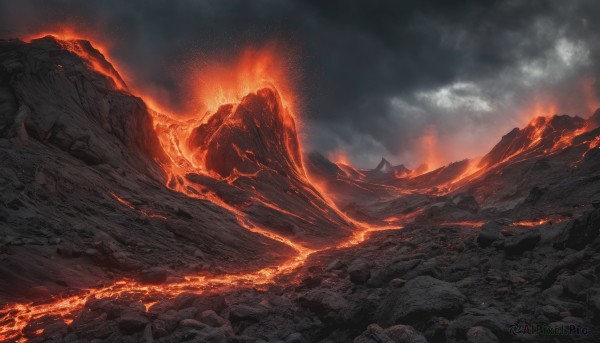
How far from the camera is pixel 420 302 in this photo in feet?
25.8

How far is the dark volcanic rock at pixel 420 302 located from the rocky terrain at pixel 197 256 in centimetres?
4

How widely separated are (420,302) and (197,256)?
15.2 metres

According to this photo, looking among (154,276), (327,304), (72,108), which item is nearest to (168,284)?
(154,276)

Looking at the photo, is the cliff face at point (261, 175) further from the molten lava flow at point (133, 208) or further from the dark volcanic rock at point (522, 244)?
the dark volcanic rock at point (522, 244)

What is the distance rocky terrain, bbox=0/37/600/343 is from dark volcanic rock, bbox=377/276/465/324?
1.7 inches

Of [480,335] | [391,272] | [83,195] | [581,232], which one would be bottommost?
[480,335]


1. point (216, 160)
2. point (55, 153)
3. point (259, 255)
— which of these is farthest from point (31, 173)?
point (216, 160)

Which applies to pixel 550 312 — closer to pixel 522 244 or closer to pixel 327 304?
pixel 522 244

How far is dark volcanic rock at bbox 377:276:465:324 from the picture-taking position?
758cm

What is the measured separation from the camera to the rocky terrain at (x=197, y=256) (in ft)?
25.8

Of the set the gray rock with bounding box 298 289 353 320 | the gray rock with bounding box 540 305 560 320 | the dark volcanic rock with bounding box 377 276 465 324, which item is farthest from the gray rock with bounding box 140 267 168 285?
the gray rock with bounding box 540 305 560 320

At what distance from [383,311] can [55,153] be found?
22.3 meters

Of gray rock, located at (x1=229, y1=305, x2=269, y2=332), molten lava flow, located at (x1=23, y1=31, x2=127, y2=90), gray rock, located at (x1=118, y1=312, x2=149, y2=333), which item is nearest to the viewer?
gray rock, located at (x1=118, y1=312, x2=149, y2=333)

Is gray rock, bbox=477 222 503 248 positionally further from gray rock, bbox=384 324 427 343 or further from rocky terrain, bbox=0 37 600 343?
gray rock, bbox=384 324 427 343
